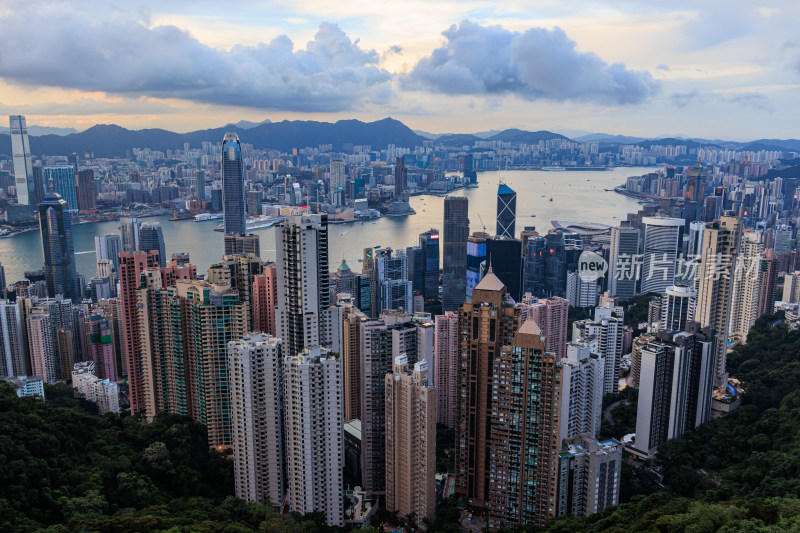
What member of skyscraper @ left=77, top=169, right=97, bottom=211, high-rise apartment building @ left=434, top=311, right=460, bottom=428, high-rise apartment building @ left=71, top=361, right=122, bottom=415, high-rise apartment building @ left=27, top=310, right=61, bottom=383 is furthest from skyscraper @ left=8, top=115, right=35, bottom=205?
high-rise apartment building @ left=434, top=311, right=460, bottom=428

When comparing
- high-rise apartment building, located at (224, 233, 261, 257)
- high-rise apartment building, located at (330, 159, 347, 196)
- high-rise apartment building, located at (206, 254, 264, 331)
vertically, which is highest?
high-rise apartment building, located at (330, 159, 347, 196)

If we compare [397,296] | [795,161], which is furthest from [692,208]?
[397,296]

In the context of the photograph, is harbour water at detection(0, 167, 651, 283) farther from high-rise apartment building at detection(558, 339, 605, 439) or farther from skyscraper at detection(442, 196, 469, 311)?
high-rise apartment building at detection(558, 339, 605, 439)

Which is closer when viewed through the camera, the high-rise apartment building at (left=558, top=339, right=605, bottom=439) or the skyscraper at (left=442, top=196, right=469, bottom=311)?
the high-rise apartment building at (left=558, top=339, right=605, bottom=439)

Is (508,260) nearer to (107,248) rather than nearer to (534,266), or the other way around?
(534,266)

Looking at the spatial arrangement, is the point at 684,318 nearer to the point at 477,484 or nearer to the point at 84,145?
the point at 477,484

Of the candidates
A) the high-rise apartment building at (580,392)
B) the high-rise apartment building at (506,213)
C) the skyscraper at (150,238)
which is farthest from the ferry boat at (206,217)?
the high-rise apartment building at (580,392)

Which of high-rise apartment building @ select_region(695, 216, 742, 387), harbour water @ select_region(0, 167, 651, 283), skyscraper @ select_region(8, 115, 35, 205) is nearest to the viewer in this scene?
high-rise apartment building @ select_region(695, 216, 742, 387)

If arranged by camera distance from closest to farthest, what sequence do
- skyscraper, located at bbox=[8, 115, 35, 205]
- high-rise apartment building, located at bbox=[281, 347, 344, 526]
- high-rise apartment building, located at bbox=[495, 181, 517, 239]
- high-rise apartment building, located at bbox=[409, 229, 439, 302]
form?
high-rise apartment building, located at bbox=[281, 347, 344, 526] → high-rise apartment building, located at bbox=[409, 229, 439, 302] → high-rise apartment building, located at bbox=[495, 181, 517, 239] → skyscraper, located at bbox=[8, 115, 35, 205]
